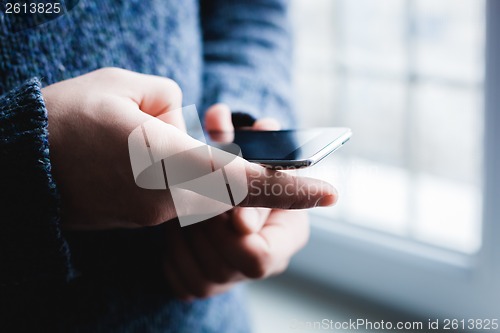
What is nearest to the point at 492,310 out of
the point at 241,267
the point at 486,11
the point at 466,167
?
the point at 466,167

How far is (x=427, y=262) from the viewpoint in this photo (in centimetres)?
81

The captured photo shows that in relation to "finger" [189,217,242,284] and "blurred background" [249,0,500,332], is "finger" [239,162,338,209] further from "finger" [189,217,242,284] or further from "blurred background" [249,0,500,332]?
"blurred background" [249,0,500,332]

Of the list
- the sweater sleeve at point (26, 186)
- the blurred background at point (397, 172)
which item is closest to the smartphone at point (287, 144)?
the sweater sleeve at point (26, 186)

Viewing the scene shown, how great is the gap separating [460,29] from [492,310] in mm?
408

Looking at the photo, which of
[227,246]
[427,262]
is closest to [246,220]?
[227,246]

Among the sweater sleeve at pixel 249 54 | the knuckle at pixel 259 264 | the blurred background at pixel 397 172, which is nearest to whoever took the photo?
the knuckle at pixel 259 264

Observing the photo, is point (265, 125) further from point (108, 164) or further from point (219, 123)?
point (108, 164)

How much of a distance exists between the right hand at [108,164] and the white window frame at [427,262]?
47cm

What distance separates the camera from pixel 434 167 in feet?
2.92

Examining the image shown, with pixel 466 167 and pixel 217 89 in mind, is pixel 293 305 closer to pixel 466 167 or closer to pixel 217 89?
pixel 466 167

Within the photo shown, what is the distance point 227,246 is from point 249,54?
22cm

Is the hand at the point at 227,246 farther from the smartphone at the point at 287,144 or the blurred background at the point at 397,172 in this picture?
the blurred background at the point at 397,172

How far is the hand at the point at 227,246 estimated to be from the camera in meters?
0.36

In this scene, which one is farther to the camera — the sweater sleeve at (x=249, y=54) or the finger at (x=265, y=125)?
the sweater sleeve at (x=249, y=54)
